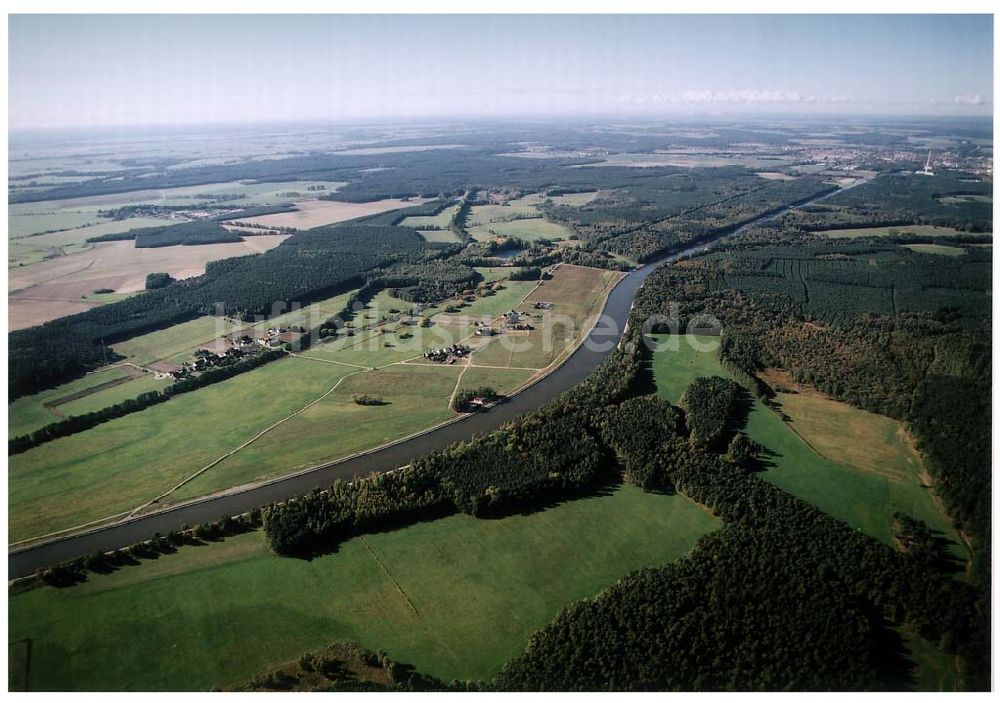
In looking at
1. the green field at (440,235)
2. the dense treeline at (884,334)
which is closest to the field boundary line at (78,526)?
the dense treeline at (884,334)

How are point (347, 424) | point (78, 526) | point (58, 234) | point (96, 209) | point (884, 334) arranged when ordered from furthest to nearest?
point (96, 209)
point (58, 234)
point (884, 334)
point (347, 424)
point (78, 526)

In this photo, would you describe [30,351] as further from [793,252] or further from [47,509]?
[793,252]

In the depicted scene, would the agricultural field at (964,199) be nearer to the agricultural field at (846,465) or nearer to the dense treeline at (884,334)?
the dense treeline at (884,334)

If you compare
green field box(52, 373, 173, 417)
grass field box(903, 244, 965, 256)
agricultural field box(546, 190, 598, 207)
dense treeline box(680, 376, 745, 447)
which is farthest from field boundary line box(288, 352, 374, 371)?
agricultural field box(546, 190, 598, 207)

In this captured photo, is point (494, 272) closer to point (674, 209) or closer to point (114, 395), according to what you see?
point (114, 395)

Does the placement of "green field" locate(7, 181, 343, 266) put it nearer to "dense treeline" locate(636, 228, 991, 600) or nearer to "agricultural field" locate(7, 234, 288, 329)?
"agricultural field" locate(7, 234, 288, 329)

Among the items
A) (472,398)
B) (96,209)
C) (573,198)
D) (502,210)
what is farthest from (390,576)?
(573,198)
